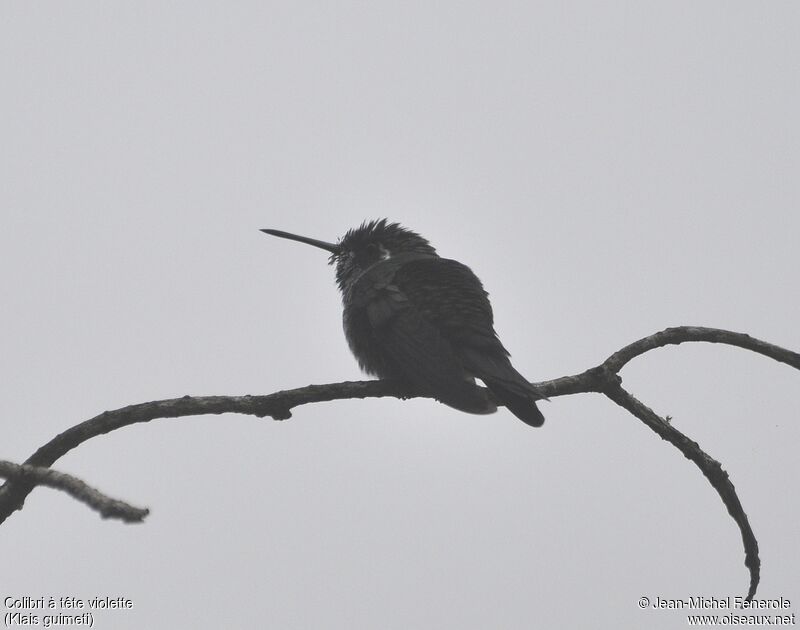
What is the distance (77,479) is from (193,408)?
101 centimetres

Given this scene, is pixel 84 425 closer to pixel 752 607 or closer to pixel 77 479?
pixel 77 479

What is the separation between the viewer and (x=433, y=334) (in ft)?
18.2

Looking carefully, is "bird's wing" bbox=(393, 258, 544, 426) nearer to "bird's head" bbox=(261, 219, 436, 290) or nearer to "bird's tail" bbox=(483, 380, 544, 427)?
"bird's tail" bbox=(483, 380, 544, 427)

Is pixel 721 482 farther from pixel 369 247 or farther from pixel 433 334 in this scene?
pixel 369 247

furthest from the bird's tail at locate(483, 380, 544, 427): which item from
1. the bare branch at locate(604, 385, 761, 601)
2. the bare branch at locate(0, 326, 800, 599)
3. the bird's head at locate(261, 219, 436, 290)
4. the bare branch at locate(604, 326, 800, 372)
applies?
the bird's head at locate(261, 219, 436, 290)

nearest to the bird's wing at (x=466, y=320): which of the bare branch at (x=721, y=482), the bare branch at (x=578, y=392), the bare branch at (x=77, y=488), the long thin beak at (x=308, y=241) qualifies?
the bare branch at (x=578, y=392)

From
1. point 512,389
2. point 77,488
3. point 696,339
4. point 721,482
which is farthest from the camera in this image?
point 512,389

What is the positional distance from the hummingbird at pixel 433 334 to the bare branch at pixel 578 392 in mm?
405

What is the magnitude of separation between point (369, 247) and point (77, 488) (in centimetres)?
508

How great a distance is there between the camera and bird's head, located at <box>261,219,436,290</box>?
285 inches

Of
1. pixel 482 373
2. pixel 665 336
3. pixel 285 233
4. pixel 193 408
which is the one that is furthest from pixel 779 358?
pixel 285 233

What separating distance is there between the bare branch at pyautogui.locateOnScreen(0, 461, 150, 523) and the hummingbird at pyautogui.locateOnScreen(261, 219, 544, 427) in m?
2.46

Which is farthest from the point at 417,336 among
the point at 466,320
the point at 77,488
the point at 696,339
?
the point at 77,488

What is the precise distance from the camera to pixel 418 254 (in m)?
7.03
